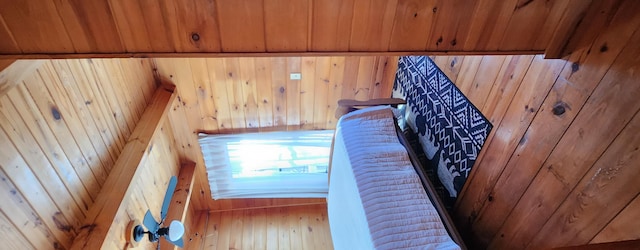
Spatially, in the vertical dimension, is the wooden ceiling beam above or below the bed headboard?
below

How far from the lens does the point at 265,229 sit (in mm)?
3105

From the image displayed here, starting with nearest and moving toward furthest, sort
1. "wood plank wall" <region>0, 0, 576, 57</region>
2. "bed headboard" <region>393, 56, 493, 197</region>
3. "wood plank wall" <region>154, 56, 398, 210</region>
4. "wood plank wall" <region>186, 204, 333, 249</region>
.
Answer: "wood plank wall" <region>0, 0, 576, 57</region>, "bed headboard" <region>393, 56, 493, 197</region>, "wood plank wall" <region>154, 56, 398, 210</region>, "wood plank wall" <region>186, 204, 333, 249</region>

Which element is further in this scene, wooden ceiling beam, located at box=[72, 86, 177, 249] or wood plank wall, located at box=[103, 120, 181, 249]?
wood plank wall, located at box=[103, 120, 181, 249]

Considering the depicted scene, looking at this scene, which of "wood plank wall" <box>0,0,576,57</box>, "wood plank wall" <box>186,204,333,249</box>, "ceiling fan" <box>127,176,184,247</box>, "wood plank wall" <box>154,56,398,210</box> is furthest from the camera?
"wood plank wall" <box>186,204,333,249</box>

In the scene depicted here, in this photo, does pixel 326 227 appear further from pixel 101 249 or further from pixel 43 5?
pixel 43 5

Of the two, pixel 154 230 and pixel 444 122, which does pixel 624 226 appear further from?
pixel 154 230

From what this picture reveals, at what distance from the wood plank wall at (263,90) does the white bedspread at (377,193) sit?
1.94ft

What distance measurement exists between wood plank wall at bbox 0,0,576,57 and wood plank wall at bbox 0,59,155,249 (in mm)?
265

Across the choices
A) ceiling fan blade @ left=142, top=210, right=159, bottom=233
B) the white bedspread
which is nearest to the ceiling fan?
ceiling fan blade @ left=142, top=210, right=159, bottom=233

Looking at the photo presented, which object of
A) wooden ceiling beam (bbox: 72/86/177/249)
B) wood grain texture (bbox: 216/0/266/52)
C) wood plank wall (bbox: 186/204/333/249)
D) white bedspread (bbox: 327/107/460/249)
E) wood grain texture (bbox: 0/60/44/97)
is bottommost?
wood plank wall (bbox: 186/204/333/249)

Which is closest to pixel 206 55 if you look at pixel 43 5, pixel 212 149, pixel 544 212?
pixel 43 5

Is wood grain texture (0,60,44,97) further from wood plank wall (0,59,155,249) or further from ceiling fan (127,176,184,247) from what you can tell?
ceiling fan (127,176,184,247)

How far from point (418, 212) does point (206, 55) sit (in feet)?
3.45

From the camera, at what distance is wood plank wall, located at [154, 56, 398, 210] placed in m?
2.32
